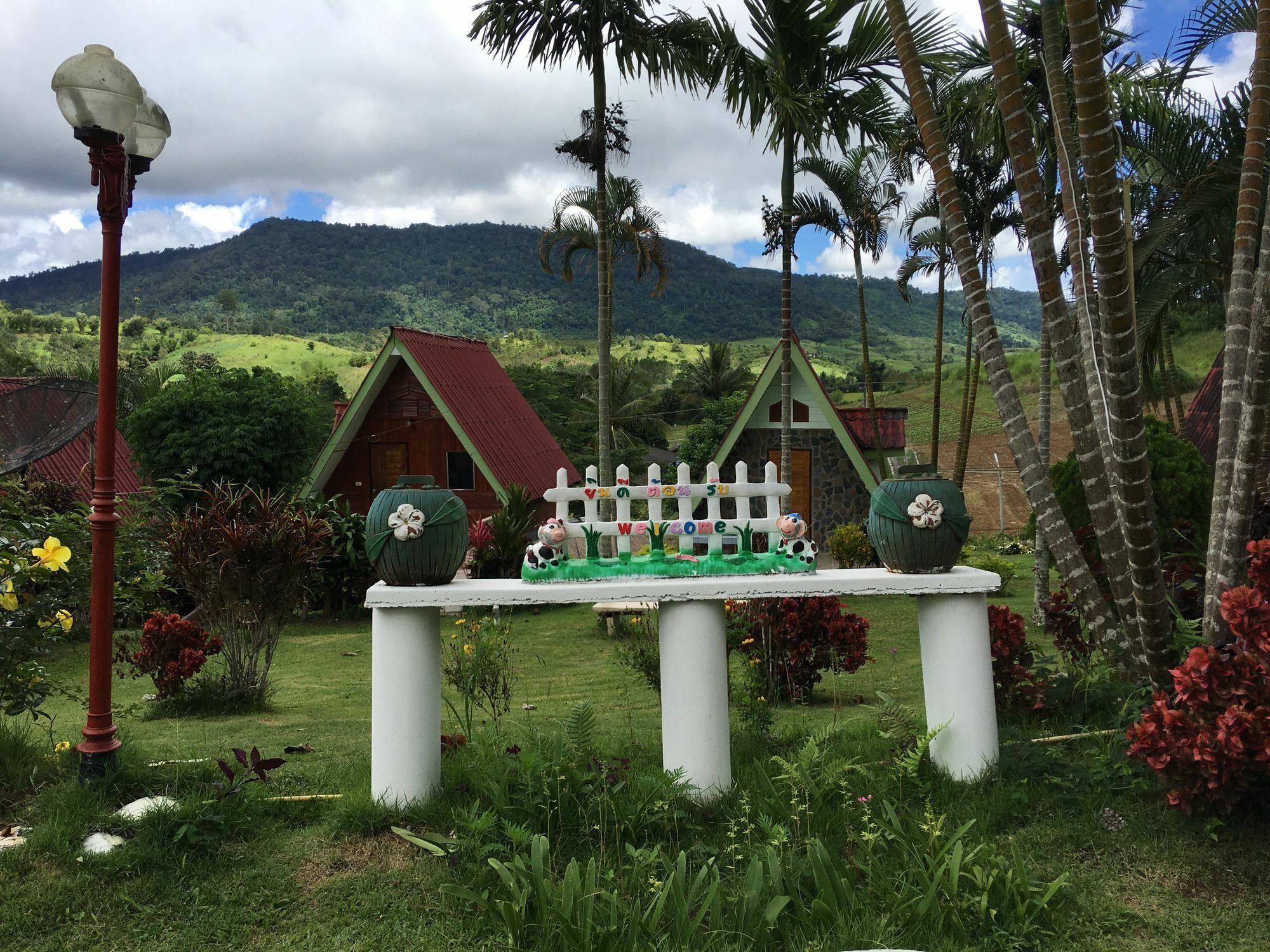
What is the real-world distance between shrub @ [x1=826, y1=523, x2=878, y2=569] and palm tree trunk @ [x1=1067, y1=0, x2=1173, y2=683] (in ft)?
34.9

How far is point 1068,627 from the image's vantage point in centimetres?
649

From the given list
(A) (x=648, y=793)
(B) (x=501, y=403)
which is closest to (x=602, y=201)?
(B) (x=501, y=403)

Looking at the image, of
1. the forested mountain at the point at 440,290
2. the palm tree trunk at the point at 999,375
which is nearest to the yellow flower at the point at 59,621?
the palm tree trunk at the point at 999,375

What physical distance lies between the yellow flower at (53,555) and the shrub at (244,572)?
129 inches

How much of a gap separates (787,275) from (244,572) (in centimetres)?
858

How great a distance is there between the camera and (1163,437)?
362 inches

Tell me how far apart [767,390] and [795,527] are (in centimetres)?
1285

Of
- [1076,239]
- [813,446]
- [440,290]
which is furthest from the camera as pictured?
[440,290]

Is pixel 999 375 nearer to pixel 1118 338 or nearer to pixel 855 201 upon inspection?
pixel 1118 338

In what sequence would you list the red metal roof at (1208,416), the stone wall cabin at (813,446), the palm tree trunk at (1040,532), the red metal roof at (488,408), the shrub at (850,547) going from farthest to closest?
the stone wall cabin at (813,446)
the red metal roof at (488,408)
the shrub at (850,547)
the red metal roof at (1208,416)
the palm tree trunk at (1040,532)

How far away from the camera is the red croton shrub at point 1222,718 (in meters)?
3.75

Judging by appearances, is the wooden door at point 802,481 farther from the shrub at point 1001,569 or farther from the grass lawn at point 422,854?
the grass lawn at point 422,854

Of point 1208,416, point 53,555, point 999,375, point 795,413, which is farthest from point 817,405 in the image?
point 53,555

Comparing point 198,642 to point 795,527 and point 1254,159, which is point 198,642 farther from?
point 1254,159
